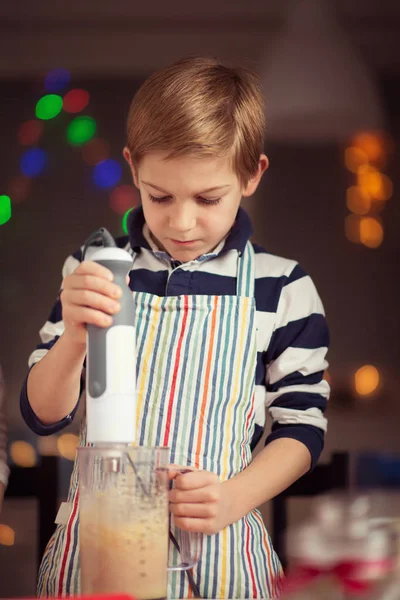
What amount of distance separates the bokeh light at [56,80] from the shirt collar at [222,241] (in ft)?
6.79

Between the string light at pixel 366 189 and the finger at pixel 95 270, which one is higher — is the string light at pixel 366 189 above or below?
above

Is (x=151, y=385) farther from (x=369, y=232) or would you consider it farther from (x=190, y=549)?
(x=369, y=232)

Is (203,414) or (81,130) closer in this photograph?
(203,414)

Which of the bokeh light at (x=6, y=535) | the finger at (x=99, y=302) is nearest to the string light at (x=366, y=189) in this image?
the bokeh light at (x=6, y=535)

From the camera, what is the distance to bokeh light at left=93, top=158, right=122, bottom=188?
10.3ft

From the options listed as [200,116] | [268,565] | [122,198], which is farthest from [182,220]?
[122,198]

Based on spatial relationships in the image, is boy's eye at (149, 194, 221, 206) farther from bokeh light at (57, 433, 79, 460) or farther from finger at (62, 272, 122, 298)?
bokeh light at (57, 433, 79, 460)

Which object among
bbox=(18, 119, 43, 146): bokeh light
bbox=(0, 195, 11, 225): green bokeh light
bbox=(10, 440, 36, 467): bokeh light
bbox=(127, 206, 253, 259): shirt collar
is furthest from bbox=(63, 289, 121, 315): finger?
bbox=(18, 119, 43, 146): bokeh light

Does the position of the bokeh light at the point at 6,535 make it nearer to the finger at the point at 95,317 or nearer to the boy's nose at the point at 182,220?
the boy's nose at the point at 182,220

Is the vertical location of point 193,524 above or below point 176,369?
below

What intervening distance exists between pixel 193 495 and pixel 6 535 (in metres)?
2.20

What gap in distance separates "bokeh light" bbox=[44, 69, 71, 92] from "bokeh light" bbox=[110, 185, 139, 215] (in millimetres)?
459

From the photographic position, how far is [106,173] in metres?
3.16

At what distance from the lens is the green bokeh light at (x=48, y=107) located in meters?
3.12
